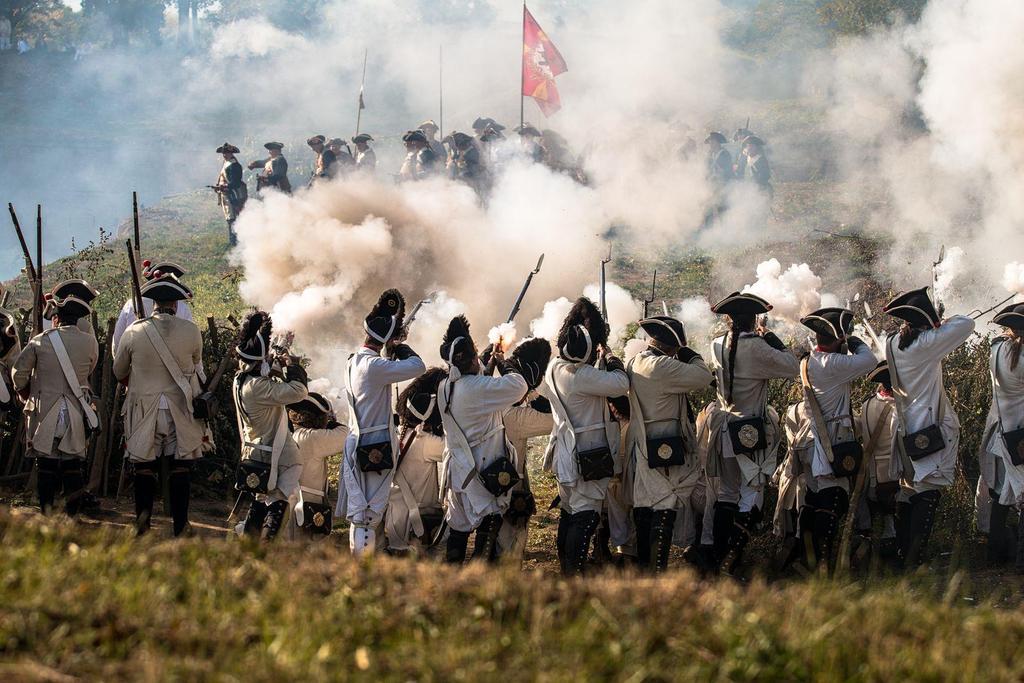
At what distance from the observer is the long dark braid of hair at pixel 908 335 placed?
23.6 feet

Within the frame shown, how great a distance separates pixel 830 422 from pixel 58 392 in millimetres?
4819

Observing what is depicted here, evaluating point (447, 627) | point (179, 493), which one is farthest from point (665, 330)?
point (447, 627)

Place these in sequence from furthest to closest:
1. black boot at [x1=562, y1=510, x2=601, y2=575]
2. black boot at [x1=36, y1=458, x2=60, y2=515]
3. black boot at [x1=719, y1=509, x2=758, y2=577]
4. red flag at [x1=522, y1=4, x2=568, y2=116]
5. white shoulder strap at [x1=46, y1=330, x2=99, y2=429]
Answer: red flag at [x1=522, y1=4, x2=568, y2=116] → black boot at [x1=36, y1=458, x2=60, y2=515] → white shoulder strap at [x1=46, y1=330, x2=99, y2=429] → black boot at [x1=719, y1=509, x2=758, y2=577] → black boot at [x1=562, y1=510, x2=601, y2=575]

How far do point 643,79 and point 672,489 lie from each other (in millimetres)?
26770

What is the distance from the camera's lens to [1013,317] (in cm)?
724

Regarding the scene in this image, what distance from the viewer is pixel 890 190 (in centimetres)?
2191

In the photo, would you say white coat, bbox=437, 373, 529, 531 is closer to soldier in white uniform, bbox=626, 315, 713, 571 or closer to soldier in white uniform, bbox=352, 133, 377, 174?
soldier in white uniform, bbox=626, 315, 713, 571

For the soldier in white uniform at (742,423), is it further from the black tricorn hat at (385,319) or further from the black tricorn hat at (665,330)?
the black tricorn hat at (385,319)

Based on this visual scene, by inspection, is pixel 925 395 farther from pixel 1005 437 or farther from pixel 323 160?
pixel 323 160

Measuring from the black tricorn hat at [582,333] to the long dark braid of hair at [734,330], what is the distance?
76 cm

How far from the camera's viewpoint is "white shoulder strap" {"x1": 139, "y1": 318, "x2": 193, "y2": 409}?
24.1 feet

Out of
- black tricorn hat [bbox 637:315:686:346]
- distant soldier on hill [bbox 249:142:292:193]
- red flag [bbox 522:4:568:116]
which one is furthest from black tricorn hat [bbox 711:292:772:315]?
distant soldier on hill [bbox 249:142:292:193]

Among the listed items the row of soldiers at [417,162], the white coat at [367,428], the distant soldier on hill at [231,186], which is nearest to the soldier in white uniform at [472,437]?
the white coat at [367,428]

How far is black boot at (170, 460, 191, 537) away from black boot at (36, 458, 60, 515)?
0.97m
